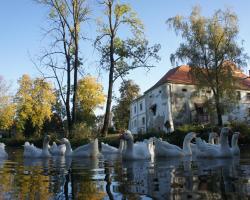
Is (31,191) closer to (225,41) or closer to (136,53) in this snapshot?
(136,53)

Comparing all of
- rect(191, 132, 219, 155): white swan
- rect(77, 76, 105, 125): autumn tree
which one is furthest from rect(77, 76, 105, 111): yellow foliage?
rect(191, 132, 219, 155): white swan

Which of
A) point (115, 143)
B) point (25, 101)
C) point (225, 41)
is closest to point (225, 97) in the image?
point (225, 41)

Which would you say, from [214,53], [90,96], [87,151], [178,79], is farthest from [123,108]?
[87,151]

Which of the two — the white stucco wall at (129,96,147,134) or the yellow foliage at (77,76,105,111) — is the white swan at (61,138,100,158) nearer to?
the white stucco wall at (129,96,147,134)

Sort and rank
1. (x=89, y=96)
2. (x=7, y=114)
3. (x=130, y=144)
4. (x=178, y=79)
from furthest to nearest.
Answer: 1. (x=89, y=96)
2. (x=7, y=114)
3. (x=178, y=79)
4. (x=130, y=144)

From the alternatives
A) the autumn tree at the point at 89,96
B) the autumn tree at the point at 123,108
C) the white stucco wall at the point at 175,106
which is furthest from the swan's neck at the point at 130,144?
the autumn tree at the point at 123,108

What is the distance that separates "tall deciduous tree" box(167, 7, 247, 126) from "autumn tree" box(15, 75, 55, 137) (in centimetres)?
2610

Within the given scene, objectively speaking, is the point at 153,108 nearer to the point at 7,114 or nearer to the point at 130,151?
the point at 7,114

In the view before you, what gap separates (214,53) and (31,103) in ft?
105

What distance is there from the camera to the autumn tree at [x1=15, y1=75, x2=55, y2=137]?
58.4 metres

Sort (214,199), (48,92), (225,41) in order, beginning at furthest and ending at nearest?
1. (48,92)
2. (225,41)
3. (214,199)

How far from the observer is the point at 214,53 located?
38.4 metres

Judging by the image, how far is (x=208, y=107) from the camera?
129ft

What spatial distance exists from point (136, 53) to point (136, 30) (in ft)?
8.13
